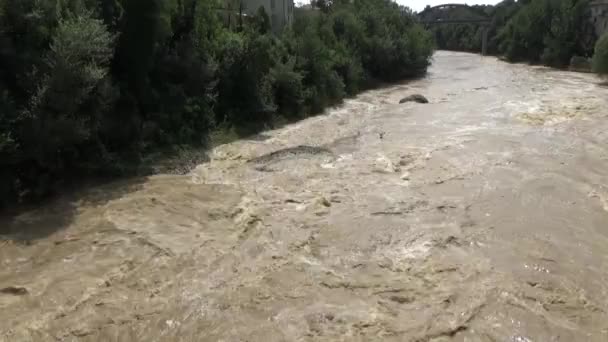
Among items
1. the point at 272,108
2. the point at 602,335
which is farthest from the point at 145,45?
the point at 602,335

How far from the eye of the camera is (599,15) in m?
42.5

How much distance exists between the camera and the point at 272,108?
1959cm

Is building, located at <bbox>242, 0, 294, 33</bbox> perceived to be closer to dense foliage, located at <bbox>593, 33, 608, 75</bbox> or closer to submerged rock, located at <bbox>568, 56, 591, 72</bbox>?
dense foliage, located at <bbox>593, 33, 608, 75</bbox>

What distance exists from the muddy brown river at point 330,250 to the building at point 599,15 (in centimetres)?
3161

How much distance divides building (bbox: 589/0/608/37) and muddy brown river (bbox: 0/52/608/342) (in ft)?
104

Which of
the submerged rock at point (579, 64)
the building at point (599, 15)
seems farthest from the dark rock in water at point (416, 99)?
the building at point (599, 15)

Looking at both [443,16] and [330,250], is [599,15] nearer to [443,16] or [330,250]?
[330,250]

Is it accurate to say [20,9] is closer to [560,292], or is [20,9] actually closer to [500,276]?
[500,276]

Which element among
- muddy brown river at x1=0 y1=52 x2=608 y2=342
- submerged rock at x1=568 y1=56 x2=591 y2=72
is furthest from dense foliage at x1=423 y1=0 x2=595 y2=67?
muddy brown river at x1=0 y1=52 x2=608 y2=342

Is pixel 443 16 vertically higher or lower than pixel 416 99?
higher

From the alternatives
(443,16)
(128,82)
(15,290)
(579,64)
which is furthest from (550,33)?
(443,16)

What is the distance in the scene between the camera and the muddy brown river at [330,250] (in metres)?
6.82

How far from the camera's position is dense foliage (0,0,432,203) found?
443 inches

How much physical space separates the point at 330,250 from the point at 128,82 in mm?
8788
